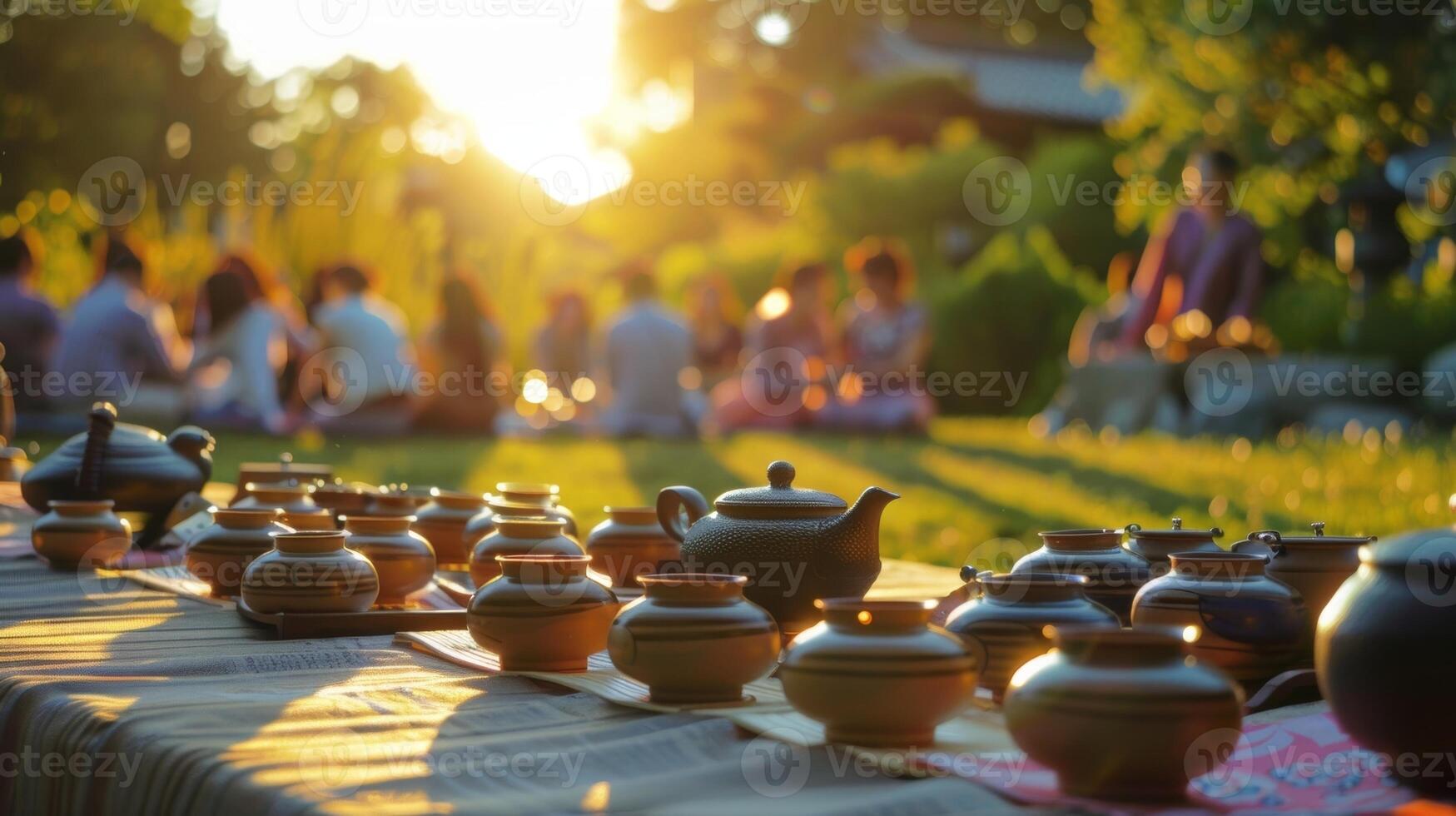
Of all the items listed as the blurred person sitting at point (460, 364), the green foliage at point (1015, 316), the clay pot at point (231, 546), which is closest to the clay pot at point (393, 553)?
the clay pot at point (231, 546)

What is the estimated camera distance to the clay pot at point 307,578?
236cm

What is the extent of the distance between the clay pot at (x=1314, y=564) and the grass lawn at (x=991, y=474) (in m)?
2.13

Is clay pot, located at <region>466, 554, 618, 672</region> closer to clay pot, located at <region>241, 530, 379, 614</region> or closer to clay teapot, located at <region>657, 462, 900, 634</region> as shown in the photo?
clay teapot, located at <region>657, 462, 900, 634</region>

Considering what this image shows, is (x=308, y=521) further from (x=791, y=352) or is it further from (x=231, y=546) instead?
(x=791, y=352)

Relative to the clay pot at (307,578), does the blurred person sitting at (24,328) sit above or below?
above

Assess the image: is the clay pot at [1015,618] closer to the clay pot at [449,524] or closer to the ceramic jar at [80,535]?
the clay pot at [449,524]

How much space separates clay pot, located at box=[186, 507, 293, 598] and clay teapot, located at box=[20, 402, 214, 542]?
22.9 inches

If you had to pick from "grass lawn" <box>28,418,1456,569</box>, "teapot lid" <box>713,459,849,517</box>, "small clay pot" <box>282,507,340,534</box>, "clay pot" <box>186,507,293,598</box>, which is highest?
"teapot lid" <box>713,459,849,517</box>

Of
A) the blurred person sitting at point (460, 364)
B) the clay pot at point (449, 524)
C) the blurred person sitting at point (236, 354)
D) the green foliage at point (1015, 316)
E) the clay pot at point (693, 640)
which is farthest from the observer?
the green foliage at point (1015, 316)

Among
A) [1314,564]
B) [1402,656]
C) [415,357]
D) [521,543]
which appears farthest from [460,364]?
[1402,656]

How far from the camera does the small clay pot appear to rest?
271 cm

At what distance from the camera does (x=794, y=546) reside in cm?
214

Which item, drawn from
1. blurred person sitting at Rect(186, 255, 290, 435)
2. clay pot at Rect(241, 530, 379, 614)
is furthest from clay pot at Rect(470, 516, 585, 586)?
blurred person sitting at Rect(186, 255, 290, 435)

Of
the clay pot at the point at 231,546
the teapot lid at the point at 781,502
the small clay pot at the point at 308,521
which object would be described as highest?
the teapot lid at the point at 781,502
